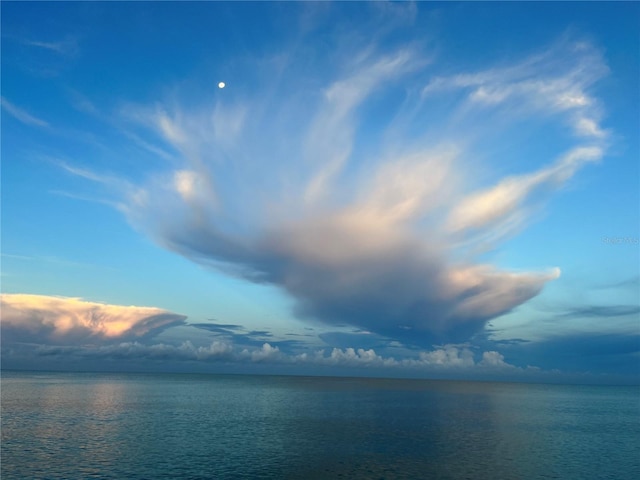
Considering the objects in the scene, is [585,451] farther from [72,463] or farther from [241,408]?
[241,408]

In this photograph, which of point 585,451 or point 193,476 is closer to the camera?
point 193,476

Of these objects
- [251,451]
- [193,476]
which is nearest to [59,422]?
[251,451]

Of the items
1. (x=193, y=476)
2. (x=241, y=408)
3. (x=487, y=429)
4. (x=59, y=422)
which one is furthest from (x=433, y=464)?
(x=241, y=408)

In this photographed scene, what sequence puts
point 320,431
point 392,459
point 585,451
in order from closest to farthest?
point 392,459 → point 585,451 → point 320,431

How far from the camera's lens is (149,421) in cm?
10462

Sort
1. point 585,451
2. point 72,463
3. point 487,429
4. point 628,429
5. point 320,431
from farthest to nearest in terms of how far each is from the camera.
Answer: point 628,429 < point 487,429 < point 320,431 < point 585,451 < point 72,463

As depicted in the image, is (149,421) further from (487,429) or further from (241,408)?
(487,429)

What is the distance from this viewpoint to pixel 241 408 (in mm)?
142125

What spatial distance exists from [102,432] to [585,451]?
8950 cm

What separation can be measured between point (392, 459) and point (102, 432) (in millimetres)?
56026

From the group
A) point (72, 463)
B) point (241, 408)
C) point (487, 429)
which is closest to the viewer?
point (72, 463)

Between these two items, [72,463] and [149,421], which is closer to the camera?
[72,463]

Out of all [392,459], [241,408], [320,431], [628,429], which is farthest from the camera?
[241,408]

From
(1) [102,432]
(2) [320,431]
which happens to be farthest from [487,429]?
(1) [102,432]
